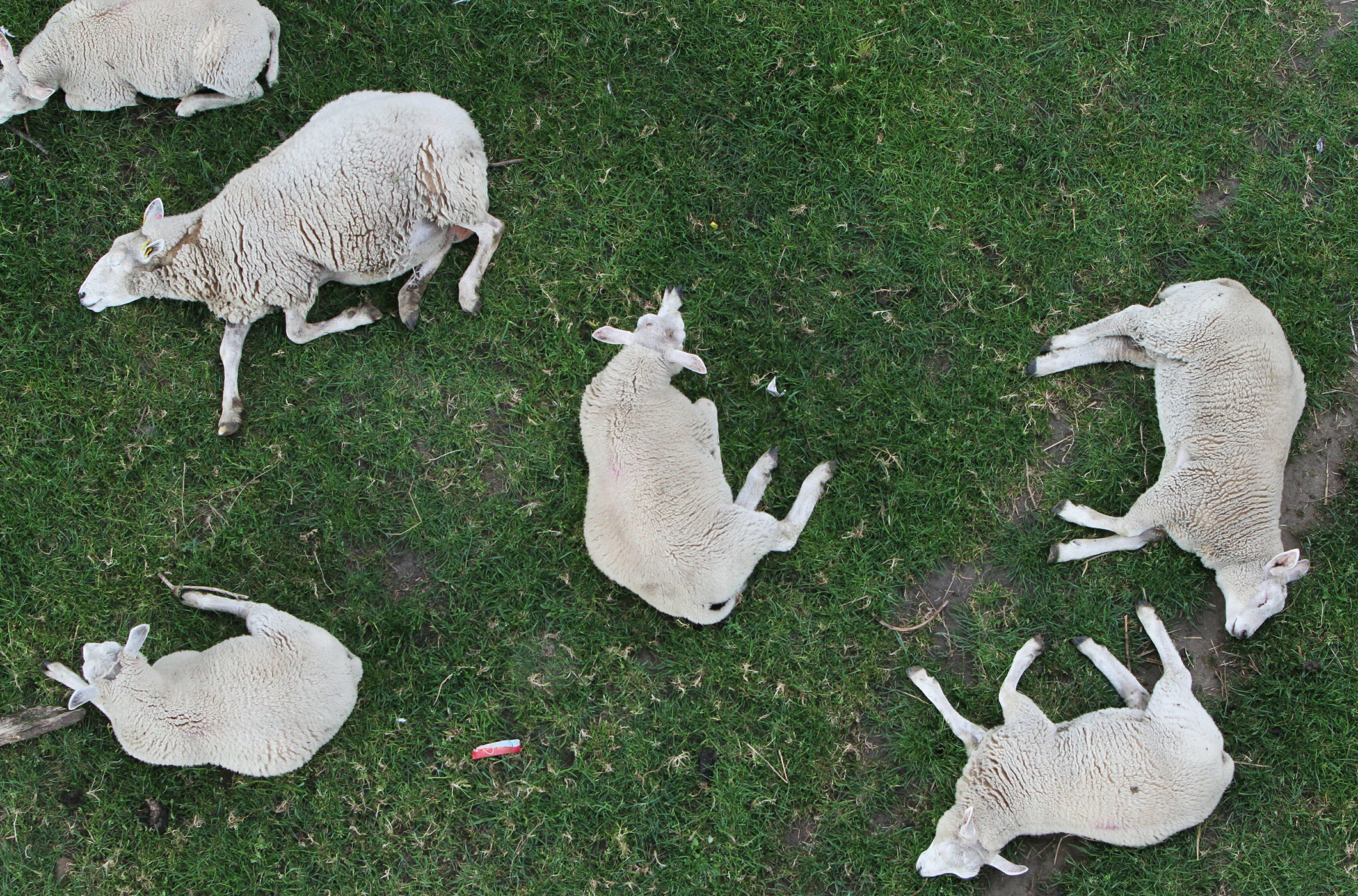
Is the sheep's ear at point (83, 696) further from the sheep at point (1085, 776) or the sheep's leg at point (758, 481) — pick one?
the sheep at point (1085, 776)

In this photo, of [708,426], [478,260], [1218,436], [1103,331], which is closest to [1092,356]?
[1103,331]

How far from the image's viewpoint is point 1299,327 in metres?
5.78

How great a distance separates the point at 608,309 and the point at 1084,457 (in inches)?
122

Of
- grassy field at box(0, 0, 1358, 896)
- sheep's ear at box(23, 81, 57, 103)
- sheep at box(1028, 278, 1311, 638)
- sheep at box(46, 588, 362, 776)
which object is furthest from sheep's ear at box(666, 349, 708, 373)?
sheep's ear at box(23, 81, 57, 103)

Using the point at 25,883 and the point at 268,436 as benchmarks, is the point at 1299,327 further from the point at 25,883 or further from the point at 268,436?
the point at 25,883

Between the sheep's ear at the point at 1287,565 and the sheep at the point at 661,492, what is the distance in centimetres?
279

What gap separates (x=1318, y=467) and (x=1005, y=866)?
317 cm

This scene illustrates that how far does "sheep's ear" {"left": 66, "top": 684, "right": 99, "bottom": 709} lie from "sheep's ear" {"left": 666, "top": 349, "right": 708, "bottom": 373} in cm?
355

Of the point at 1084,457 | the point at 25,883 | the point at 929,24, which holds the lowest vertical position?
the point at 25,883

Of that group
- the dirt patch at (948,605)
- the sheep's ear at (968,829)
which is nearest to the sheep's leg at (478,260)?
the dirt patch at (948,605)

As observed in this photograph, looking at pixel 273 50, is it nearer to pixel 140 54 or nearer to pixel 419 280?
pixel 140 54

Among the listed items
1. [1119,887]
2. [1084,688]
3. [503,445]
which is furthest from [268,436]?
[1119,887]

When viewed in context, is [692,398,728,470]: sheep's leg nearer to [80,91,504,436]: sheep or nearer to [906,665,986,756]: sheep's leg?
[80,91,504,436]: sheep

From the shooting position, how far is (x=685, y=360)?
5.07m
